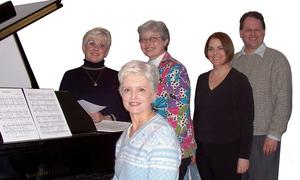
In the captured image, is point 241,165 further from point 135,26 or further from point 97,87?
point 135,26

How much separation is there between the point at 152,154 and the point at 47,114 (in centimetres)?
82

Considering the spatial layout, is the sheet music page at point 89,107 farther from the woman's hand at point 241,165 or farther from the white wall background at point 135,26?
the white wall background at point 135,26

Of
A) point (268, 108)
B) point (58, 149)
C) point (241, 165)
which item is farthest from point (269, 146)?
point (58, 149)

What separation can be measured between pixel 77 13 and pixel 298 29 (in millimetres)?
1969

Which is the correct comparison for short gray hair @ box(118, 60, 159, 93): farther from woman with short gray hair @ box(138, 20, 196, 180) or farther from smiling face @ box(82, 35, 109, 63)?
smiling face @ box(82, 35, 109, 63)

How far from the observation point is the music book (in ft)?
7.57

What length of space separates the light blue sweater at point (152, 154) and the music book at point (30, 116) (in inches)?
22.8

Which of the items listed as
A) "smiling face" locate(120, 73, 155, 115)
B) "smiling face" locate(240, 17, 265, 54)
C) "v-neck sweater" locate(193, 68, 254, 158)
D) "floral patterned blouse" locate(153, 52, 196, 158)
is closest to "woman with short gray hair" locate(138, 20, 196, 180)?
"floral patterned blouse" locate(153, 52, 196, 158)

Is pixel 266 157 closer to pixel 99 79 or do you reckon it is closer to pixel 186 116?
pixel 186 116

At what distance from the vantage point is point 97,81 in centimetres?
341

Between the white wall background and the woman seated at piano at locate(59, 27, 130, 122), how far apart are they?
1140 mm

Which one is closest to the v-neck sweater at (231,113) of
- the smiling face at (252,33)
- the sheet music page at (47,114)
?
the smiling face at (252,33)

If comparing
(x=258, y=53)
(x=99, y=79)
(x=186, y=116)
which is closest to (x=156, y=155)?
(x=186, y=116)

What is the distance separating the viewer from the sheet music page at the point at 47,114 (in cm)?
244
